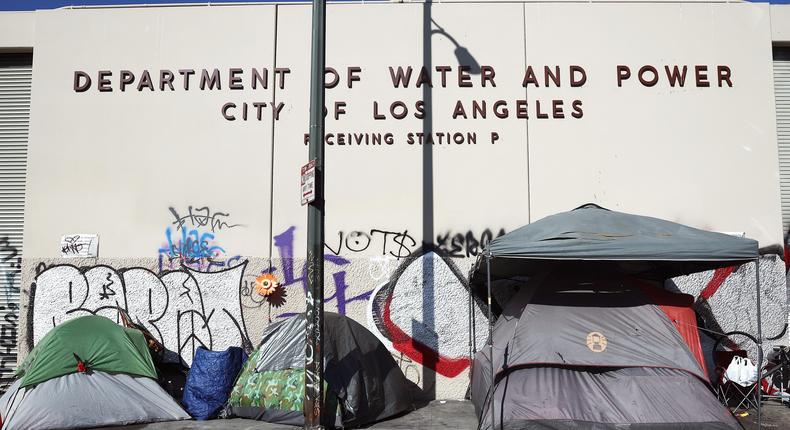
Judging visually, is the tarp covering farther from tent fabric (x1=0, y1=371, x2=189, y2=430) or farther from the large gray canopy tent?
the large gray canopy tent

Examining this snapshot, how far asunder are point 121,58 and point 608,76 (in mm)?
7571

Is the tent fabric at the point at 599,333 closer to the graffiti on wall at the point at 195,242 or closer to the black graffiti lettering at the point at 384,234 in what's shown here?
the black graffiti lettering at the point at 384,234

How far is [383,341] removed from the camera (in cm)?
995

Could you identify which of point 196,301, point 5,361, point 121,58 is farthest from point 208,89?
point 5,361

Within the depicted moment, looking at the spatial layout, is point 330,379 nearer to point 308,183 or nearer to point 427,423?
point 427,423

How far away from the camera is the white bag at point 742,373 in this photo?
28.6 feet

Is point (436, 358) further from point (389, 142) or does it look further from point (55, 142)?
point (55, 142)

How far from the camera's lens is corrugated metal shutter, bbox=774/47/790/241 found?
10797 mm

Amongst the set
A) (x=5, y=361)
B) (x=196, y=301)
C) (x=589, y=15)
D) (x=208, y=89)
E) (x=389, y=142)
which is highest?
(x=589, y=15)

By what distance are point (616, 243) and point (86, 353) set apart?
6318 millimetres

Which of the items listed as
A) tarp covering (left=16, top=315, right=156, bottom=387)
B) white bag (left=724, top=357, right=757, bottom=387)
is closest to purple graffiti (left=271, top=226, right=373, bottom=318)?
tarp covering (left=16, top=315, right=156, bottom=387)

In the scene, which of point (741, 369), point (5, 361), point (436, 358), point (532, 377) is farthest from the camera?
point (5, 361)

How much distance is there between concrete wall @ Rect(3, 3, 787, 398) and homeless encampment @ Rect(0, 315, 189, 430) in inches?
59.1

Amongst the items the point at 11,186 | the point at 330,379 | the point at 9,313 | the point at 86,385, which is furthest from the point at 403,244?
the point at 11,186
